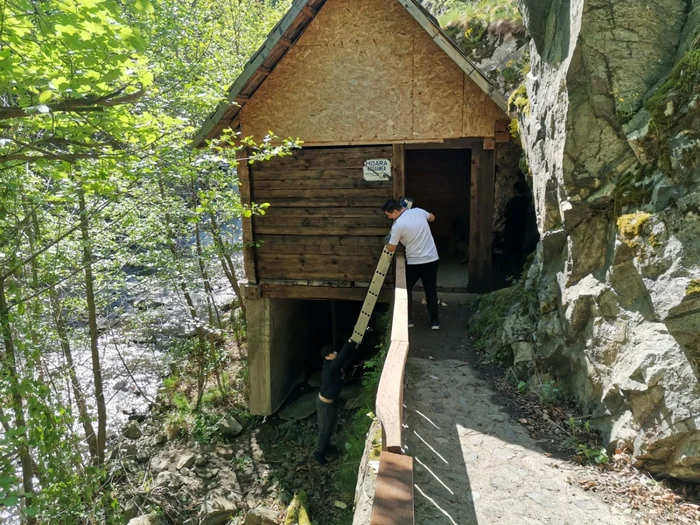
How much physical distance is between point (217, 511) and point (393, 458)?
22.4 ft

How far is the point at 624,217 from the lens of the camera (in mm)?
4109

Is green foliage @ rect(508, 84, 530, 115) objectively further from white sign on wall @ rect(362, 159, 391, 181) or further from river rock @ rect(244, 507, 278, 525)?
river rock @ rect(244, 507, 278, 525)

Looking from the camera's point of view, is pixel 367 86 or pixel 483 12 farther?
pixel 483 12

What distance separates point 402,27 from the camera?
7.15 metres

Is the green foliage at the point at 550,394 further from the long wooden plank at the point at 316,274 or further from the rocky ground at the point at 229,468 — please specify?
the long wooden plank at the point at 316,274

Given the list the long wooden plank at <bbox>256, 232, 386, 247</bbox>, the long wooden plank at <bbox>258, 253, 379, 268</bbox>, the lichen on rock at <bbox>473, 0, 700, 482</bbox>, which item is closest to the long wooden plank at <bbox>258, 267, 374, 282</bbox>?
the long wooden plank at <bbox>258, 253, 379, 268</bbox>

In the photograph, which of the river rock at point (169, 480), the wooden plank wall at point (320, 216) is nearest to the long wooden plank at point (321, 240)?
the wooden plank wall at point (320, 216)

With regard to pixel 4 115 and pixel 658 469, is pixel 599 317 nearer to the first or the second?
pixel 658 469

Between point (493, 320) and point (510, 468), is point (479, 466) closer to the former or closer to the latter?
point (510, 468)

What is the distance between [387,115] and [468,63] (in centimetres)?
158

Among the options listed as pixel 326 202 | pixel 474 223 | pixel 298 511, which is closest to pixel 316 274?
pixel 326 202

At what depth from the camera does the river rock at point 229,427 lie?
32.4ft

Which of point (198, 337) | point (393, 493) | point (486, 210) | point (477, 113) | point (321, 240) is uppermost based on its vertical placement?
point (477, 113)

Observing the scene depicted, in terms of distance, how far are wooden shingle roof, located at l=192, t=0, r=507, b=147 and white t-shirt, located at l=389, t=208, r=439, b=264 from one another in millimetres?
2232
